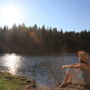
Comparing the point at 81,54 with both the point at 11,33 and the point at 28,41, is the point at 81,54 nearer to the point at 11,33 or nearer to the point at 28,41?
the point at 28,41

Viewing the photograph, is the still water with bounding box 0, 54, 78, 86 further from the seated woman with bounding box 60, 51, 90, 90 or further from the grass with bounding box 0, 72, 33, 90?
the seated woman with bounding box 60, 51, 90, 90

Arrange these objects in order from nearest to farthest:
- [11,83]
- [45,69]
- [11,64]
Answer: [11,83] → [45,69] → [11,64]

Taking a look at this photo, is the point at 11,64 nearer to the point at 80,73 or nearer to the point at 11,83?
the point at 11,83

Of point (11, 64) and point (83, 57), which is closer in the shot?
point (83, 57)

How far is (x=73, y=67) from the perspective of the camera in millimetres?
8992

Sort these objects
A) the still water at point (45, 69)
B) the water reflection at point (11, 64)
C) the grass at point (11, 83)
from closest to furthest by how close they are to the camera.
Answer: the grass at point (11, 83)
the still water at point (45, 69)
the water reflection at point (11, 64)

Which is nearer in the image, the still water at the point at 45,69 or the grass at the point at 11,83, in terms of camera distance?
the grass at the point at 11,83

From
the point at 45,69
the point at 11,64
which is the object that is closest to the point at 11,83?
the point at 45,69

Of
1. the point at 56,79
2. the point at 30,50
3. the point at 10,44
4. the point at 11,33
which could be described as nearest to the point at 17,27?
the point at 11,33

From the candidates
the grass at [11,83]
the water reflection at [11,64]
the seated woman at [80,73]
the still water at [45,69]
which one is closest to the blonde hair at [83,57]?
the seated woman at [80,73]

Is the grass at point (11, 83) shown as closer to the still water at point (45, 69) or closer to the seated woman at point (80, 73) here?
the still water at point (45, 69)

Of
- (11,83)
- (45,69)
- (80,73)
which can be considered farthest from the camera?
(45,69)

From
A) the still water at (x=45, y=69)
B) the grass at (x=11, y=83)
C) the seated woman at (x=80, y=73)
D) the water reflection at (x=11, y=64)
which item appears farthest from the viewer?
the water reflection at (x=11, y=64)

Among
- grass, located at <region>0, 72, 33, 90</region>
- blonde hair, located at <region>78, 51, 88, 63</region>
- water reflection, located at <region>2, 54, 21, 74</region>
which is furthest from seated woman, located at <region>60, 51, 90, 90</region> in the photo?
water reflection, located at <region>2, 54, 21, 74</region>
